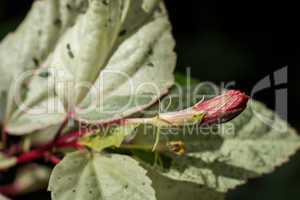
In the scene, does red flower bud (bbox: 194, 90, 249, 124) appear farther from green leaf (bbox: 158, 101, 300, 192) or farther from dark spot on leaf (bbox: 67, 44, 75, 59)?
dark spot on leaf (bbox: 67, 44, 75, 59)

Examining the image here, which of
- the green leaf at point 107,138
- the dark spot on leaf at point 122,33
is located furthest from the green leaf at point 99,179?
the dark spot on leaf at point 122,33

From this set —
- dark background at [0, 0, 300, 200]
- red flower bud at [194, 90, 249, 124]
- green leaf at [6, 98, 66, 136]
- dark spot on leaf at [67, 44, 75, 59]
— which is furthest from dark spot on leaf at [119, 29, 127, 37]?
dark background at [0, 0, 300, 200]

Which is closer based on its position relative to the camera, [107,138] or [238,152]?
[107,138]

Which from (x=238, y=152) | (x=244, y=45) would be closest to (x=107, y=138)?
(x=238, y=152)

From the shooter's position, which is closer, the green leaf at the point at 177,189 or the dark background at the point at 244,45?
the green leaf at the point at 177,189

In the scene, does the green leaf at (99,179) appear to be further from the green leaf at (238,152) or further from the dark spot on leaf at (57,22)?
the dark spot on leaf at (57,22)

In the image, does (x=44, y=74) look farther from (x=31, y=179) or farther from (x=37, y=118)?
(x=31, y=179)
